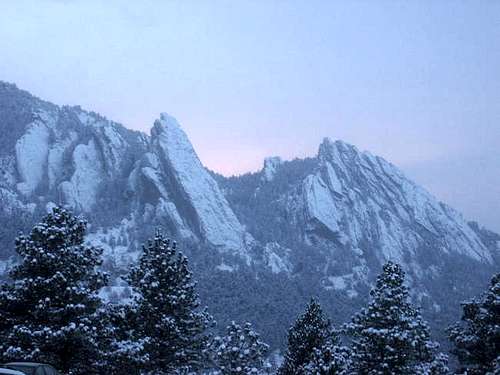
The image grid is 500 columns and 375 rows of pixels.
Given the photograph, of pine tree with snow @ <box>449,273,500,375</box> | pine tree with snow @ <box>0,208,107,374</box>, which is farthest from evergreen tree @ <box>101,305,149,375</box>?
pine tree with snow @ <box>449,273,500,375</box>

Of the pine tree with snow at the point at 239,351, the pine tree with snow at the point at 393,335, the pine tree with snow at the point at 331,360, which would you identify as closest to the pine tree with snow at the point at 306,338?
the pine tree with snow at the point at 393,335

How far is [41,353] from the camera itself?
26.2 metres

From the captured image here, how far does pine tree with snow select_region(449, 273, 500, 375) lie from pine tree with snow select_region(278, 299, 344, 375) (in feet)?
28.3

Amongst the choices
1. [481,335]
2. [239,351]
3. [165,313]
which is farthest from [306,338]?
[239,351]

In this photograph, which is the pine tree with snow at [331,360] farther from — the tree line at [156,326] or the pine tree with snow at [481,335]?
the pine tree with snow at [481,335]

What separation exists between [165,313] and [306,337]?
13.0m

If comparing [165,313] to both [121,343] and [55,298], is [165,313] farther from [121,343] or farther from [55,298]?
[55,298]

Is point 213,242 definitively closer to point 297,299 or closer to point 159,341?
point 297,299

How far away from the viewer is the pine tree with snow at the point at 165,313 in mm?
31453

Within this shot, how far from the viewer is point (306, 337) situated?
137 ft

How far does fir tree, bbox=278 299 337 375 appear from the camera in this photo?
136 ft

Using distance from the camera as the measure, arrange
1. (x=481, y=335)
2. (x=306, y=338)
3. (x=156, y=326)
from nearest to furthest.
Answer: (x=156, y=326) → (x=481, y=335) → (x=306, y=338)

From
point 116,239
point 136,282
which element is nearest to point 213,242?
point 116,239

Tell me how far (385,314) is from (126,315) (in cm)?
1293
